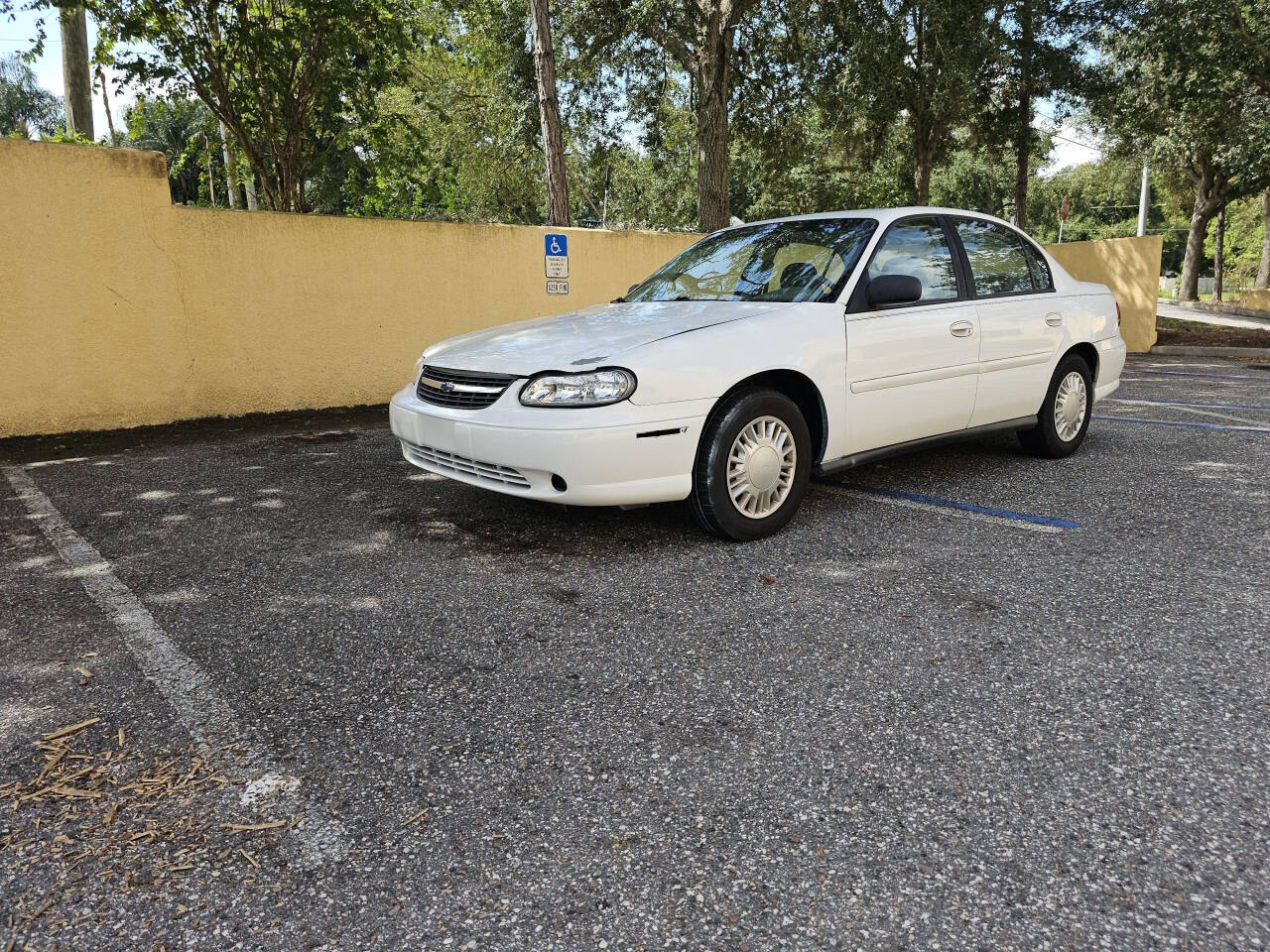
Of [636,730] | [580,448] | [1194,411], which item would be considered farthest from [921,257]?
[1194,411]

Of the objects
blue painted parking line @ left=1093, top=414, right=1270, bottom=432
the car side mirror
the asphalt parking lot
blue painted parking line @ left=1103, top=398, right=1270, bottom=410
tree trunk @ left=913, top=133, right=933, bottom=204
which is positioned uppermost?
tree trunk @ left=913, top=133, right=933, bottom=204

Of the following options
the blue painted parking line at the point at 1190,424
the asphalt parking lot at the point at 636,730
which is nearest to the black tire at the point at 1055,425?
the asphalt parking lot at the point at 636,730

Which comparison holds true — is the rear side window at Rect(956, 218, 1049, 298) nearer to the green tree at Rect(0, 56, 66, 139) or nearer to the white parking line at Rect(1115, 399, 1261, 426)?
the white parking line at Rect(1115, 399, 1261, 426)

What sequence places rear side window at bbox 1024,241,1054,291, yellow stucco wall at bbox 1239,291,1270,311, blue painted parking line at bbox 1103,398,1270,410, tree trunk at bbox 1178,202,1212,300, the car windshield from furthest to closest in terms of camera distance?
1. tree trunk at bbox 1178,202,1212,300
2. yellow stucco wall at bbox 1239,291,1270,311
3. blue painted parking line at bbox 1103,398,1270,410
4. rear side window at bbox 1024,241,1054,291
5. the car windshield

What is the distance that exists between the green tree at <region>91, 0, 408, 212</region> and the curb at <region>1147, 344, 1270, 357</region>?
40.9 ft

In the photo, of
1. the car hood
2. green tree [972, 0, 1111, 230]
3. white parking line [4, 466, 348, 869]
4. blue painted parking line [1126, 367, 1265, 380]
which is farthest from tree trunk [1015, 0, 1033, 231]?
white parking line [4, 466, 348, 869]

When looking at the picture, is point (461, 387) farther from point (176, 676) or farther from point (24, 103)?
point (24, 103)

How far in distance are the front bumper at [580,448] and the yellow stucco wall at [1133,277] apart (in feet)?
40.5

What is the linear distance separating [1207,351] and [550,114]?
10834 millimetres

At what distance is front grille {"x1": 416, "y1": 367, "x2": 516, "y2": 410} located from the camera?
3984 millimetres

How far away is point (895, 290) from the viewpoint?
4.39 meters

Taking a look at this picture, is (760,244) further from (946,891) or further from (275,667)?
(946,891)

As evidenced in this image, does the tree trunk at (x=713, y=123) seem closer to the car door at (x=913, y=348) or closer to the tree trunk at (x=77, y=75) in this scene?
the car door at (x=913, y=348)

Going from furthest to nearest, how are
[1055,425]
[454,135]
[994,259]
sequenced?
[454,135] < [1055,425] < [994,259]
